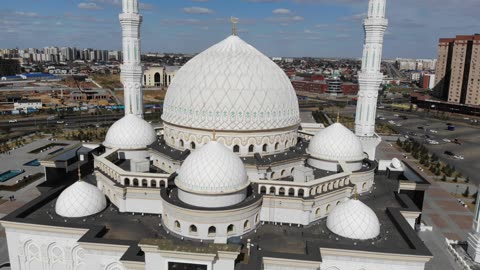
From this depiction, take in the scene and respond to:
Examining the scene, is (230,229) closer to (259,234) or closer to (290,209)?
(259,234)

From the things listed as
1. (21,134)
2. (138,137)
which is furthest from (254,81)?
(21,134)

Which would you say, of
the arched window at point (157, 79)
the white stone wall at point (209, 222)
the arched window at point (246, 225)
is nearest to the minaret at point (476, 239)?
the white stone wall at point (209, 222)

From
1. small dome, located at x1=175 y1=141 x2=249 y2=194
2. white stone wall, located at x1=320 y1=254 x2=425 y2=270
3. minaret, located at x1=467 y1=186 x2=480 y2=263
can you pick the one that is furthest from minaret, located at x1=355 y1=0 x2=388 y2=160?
small dome, located at x1=175 y1=141 x2=249 y2=194

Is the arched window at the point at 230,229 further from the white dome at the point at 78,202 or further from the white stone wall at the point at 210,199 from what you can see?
the white dome at the point at 78,202

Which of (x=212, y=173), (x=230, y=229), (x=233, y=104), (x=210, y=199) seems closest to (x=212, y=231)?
(x=230, y=229)

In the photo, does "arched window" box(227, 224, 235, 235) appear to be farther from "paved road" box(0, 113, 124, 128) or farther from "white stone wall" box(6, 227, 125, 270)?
"paved road" box(0, 113, 124, 128)
